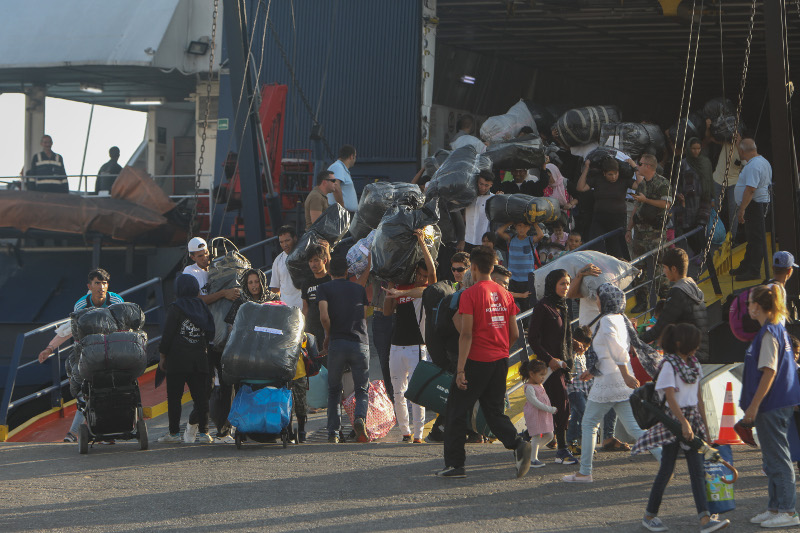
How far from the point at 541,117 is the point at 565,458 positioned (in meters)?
10.3

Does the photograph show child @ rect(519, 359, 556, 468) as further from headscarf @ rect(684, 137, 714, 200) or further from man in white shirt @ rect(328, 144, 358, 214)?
headscarf @ rect(684, 137, 714, 200)

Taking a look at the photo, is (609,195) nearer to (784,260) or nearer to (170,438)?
(784,260)

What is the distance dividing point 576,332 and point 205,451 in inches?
132

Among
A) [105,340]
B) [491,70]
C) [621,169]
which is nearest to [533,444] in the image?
[105,340]

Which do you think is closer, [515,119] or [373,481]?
[373,481]

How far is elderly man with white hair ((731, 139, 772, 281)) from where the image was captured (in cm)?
1286

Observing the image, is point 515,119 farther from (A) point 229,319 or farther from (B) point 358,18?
(A) point 229,319

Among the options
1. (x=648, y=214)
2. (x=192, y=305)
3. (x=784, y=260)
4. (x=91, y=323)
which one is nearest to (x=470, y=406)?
(x=784, y=260)

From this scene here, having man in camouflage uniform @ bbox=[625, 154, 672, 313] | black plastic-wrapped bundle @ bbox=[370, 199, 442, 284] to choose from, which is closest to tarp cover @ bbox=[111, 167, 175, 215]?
man in camouflage uniform @ bbox=[625, 154, 672, 313]

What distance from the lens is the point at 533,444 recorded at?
325 inches

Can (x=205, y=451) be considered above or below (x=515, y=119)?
below

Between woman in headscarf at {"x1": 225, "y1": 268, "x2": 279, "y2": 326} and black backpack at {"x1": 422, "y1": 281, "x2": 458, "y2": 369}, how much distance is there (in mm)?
1790

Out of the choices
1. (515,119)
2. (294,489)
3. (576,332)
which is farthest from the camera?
(515,119)

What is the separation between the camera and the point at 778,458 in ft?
21.5
